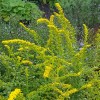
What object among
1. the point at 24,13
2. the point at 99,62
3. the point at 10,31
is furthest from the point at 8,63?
the point at 24,13

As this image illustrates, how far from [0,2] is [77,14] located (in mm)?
1267

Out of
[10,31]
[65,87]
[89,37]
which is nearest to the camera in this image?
[65,87]

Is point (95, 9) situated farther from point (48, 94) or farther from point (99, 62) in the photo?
point (48, 94)

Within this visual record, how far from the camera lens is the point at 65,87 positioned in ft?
9.20

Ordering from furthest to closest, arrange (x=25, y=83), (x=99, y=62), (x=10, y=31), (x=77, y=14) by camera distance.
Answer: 1. (x=77, y=14)
2. (x=10, y=31)
3. (x=99, y=62)
4. (x=25, y=83)

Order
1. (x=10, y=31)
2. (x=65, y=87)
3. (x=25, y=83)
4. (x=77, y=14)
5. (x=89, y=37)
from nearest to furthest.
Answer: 1. (x=65, y=87)
2. (x=25, y=83)
3. (x=10, y=31)
4. (x=89, y=37)
5. (x=77, y=14)

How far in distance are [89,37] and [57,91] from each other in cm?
210

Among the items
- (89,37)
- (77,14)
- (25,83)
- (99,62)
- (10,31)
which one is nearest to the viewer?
(25,83)

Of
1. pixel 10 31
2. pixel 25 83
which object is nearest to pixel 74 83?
pixel 25 83

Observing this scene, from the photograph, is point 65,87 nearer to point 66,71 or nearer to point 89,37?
point 66,71

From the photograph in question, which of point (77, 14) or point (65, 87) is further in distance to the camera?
point (77, 14)

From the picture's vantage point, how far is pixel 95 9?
5.79m

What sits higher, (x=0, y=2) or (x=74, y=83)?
(x=0, y=2)

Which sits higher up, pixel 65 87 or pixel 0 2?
pixel 0 2
